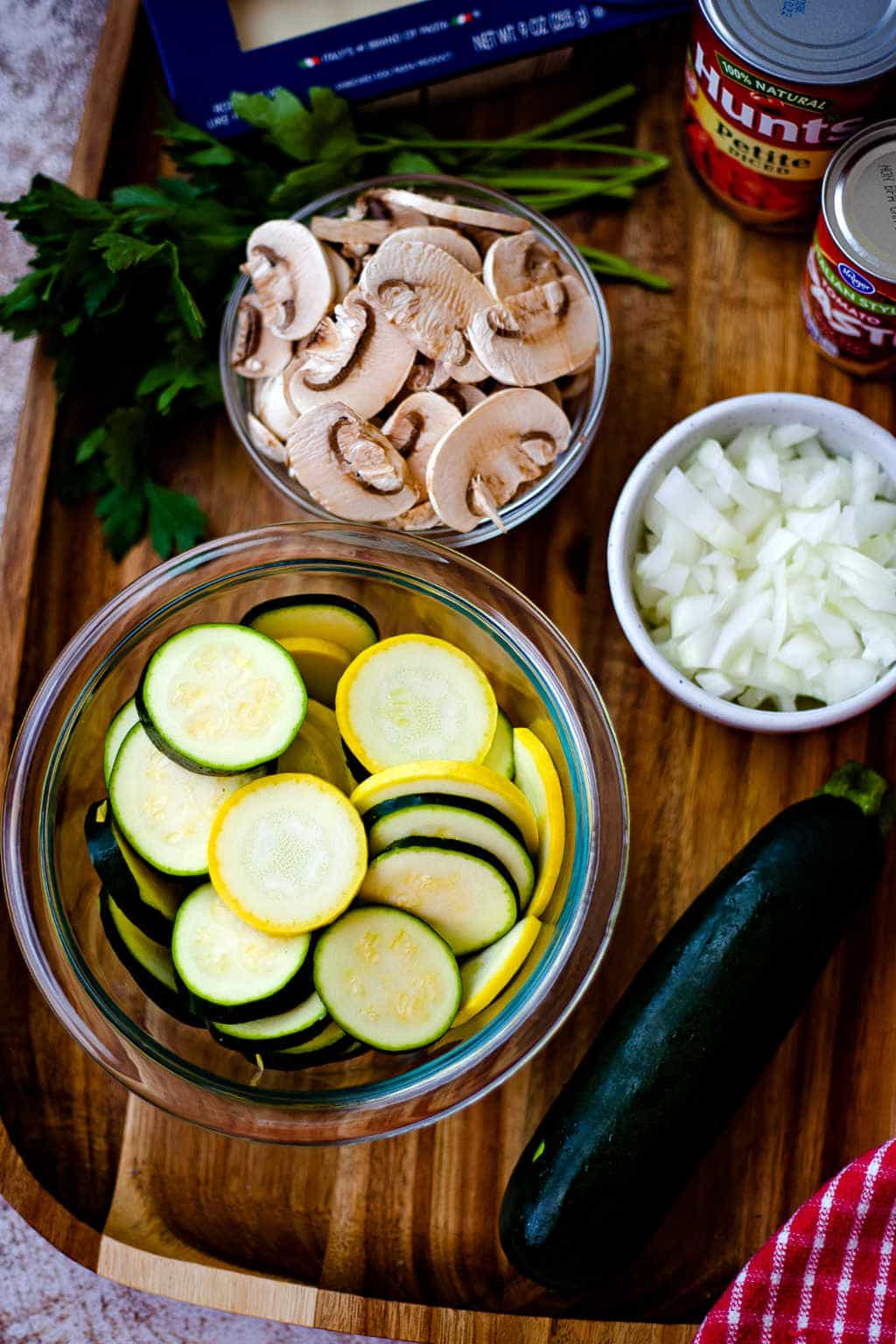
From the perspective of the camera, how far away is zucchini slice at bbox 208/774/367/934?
3.55 feet

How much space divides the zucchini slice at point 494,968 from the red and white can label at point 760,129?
834 mm

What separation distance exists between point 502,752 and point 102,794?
0.42 m

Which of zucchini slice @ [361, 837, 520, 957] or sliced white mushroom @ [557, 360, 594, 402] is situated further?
sliced white mushroom @ [557, 360, 594, 402]

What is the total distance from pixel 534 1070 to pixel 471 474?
64 centimetres

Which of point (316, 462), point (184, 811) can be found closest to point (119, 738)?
point (184, 811)

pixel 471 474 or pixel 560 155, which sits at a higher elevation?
pixel 560 155

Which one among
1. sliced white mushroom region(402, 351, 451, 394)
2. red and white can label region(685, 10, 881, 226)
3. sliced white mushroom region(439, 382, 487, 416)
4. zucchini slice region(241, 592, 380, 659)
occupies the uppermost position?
red and white can label region(685, 10, 881, 226)

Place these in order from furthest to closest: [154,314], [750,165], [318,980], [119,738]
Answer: [154,314], [750,165], [119,738], [318,980]

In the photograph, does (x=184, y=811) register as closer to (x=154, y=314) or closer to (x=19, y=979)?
(x=19, y=979)

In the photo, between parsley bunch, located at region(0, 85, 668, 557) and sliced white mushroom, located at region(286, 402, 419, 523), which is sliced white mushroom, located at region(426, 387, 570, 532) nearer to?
sliced white mushroom, located at region(286, 402, 419, 523)

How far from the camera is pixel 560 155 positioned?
58.0 inches

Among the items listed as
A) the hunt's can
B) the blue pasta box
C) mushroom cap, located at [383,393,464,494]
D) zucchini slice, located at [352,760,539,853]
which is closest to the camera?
zucchini slice, located at [352,760,539,853]

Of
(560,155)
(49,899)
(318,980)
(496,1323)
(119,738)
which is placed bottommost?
(496,1323)

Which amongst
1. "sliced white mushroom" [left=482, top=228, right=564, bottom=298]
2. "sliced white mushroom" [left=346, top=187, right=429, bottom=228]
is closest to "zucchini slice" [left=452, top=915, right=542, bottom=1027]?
"sliced white mushroom" [left=482, top=228, right=564, bottom=298]
